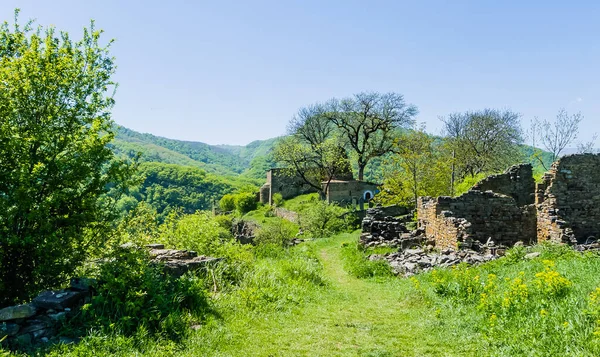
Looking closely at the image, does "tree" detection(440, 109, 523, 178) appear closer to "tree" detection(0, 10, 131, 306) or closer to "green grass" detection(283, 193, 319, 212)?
"green grass" detection(283, 193, 319, 212)

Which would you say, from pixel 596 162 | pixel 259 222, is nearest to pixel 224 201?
pixel 259 222

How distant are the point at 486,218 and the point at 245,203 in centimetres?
4306

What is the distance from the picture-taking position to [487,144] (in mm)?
39312

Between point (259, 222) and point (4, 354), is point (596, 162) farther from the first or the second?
point (259, 222)

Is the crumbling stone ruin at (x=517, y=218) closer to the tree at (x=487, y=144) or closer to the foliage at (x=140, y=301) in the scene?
the foliage at (x=140, y=301)

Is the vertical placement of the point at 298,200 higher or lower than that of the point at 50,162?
lower

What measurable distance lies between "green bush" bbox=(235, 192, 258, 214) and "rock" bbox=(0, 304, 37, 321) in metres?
49.5

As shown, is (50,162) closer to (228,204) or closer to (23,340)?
(23,340)

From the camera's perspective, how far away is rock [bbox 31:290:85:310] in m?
5.94

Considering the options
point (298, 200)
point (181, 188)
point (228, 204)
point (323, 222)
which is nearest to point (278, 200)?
point (298, 200)

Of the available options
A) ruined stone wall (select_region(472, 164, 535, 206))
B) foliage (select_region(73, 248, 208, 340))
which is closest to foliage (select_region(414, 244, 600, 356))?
foliage (select_region(73, 248, 208, 340))

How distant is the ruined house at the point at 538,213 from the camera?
13766mm

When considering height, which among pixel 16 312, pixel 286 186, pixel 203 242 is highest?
pixel 286 186

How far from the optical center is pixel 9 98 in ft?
23.1
